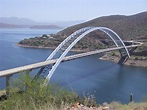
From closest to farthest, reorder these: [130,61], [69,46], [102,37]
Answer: [69,46] → [130,61] → [102,37]

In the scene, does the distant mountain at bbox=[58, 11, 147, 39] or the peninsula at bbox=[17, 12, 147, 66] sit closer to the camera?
the peninsula at bbox=[17, 12, 147, 66]

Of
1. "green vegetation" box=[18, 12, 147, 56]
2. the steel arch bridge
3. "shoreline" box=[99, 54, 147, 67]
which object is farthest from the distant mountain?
"shoreline" box=[99, 54, 147, 67]

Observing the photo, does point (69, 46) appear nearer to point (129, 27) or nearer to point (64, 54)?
point (64, 54)

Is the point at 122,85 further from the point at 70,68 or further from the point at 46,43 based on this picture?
the point at 46,43

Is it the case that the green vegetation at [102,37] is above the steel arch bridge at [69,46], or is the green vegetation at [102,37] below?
below

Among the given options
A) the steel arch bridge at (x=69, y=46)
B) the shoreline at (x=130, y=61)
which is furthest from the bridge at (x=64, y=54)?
the shoreline at (x=130, y=61)

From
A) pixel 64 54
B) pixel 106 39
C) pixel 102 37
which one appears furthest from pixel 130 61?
pixel 102 37

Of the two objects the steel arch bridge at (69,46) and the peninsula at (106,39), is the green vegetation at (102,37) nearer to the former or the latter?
the peninsula at (106,39)

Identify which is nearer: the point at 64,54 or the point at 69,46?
the point at 64,54

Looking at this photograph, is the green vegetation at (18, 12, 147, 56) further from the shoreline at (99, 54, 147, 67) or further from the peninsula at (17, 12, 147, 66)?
the shoreline at (99, 54, 147, 67)

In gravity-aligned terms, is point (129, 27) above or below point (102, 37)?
above

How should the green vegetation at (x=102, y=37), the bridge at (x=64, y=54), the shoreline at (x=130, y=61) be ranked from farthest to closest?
the green vegetation at (x=102, y=37), the shoreline at (x=130, y=61), the bridge at (x=64, y=54)

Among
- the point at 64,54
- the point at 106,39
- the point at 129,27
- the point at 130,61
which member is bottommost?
the point at 130,61

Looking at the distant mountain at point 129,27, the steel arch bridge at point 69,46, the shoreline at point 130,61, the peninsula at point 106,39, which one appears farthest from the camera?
the distant mountain at point 129,27
